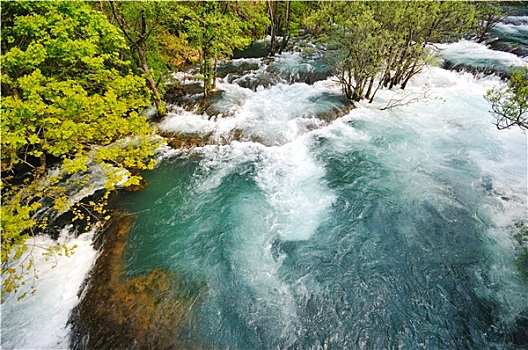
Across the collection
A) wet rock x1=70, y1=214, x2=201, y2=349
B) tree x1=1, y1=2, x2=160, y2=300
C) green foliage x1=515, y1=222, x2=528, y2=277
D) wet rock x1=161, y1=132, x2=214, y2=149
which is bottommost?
wet rock x1=70, y1=214, x2=201, y2=349

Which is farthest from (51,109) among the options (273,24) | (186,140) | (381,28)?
(273,24)

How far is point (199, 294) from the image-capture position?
712 cm

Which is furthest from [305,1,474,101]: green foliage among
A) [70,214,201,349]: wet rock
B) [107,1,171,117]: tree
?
[70,214,201,349]: wet rock

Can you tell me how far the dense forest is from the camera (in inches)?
248

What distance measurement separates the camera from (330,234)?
880 centimetres

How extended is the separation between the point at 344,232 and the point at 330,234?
0.48m

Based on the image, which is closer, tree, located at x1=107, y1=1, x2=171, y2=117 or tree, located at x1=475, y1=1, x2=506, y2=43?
tree, located at x1=107, y1=1, x2=171, y2=117

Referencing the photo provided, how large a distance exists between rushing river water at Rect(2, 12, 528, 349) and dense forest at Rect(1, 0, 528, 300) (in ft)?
5.68

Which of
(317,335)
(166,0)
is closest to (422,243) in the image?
(317,335)

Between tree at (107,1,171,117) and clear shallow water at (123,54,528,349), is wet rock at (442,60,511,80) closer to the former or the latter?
clear shallow water at (123,54,528,349)

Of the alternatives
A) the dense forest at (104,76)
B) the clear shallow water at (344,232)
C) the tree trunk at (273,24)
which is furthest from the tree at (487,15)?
the tree trunk at (273,24)

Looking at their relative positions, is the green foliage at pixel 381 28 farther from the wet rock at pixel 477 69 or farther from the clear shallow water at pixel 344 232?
the wet rock at pixel 477 69

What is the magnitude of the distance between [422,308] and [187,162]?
994 cm

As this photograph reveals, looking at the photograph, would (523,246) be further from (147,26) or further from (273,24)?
(273,24)
